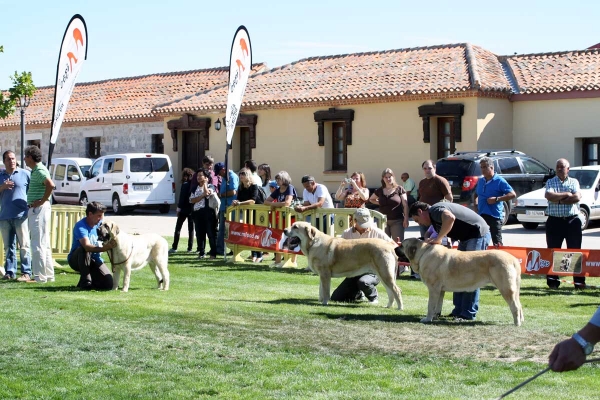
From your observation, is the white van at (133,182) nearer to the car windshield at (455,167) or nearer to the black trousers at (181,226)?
the car windshield at (455,167)

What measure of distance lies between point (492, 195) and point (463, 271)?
12.3 ft

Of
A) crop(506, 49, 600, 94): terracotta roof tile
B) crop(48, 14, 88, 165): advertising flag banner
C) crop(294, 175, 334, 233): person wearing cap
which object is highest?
crop(506, 49, 600, 94): terracotta roof tile

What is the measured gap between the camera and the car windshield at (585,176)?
78.8 ft

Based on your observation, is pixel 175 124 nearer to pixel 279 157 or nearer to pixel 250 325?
pixel 279 157

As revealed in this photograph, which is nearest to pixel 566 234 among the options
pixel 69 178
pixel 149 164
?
pixel 149 164

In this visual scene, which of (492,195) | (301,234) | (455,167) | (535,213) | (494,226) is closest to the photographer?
(301,234)

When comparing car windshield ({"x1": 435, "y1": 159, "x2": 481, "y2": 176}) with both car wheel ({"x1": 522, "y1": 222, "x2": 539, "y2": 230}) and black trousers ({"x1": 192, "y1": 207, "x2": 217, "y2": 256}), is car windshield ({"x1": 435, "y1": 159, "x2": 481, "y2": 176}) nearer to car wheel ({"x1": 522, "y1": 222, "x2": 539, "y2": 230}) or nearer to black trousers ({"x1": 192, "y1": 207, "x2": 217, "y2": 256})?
car wheel ({"x1": 522, "y1": 222, "x2": 539, "y2": 230})

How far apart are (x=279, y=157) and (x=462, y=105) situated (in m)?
7.37

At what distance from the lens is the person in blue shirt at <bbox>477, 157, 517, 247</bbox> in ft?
44.9

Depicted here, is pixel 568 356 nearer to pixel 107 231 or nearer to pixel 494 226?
pixel 107 231

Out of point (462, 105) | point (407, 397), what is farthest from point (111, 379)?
point (462, 105)

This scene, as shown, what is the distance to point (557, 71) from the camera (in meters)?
30.2

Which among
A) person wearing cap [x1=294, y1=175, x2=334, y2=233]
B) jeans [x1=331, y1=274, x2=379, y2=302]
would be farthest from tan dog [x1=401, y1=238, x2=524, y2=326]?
person wearing cap [x1=294, y1=175, x2=334, y2=233]

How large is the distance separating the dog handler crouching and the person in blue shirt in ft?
17.3
